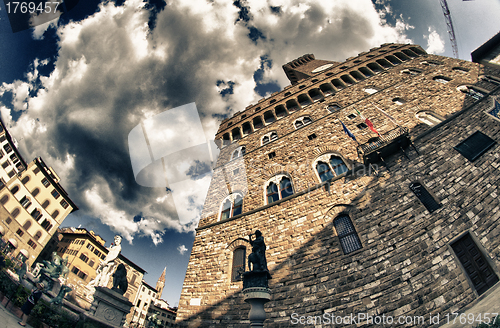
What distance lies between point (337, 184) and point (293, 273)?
3.82 meters

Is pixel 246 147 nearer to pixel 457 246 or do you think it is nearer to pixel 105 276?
pixel 105 276

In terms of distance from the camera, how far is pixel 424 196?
6.47m

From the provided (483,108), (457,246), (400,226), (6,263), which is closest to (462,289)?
(457,246)

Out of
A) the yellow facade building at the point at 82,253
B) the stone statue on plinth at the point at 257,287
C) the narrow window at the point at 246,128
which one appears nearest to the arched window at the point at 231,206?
the stone statue on plinth at the point at 257,287

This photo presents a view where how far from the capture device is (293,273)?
6652mm

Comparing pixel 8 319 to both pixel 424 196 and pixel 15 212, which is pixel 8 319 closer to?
pixel 424 196

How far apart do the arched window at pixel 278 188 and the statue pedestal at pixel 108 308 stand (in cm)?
658

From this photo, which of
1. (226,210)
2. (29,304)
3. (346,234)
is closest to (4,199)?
(29,304)

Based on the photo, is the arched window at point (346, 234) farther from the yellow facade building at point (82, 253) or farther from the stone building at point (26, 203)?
the yellow facade building at point (82, 253)

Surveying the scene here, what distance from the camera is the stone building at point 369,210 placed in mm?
5199

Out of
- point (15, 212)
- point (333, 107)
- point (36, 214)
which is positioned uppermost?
point (36, 214)

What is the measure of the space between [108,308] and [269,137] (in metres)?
11.5

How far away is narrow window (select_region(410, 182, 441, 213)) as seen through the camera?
20.2 ft

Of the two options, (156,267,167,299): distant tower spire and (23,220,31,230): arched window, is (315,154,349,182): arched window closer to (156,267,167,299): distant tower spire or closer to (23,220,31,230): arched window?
(23,220,31,230): arched window
